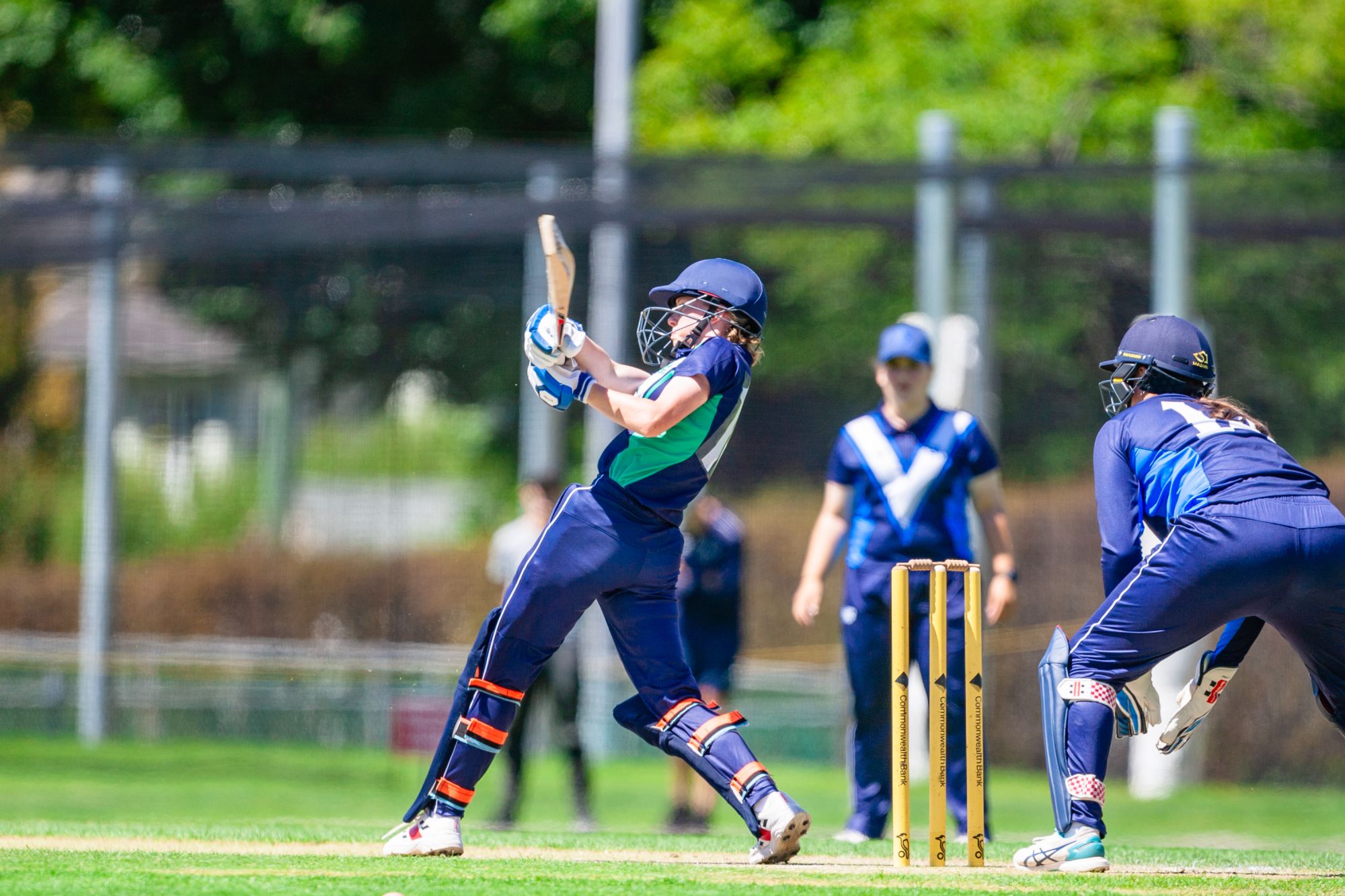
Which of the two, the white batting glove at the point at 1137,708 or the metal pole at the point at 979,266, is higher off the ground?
the metal pole at the point at 979,266

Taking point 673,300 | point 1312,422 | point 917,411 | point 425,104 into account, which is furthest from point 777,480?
point 425,104

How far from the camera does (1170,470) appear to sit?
4.95 metres

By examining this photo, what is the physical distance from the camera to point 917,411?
23.0ft

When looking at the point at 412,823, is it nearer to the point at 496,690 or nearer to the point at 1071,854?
the point at 496,690

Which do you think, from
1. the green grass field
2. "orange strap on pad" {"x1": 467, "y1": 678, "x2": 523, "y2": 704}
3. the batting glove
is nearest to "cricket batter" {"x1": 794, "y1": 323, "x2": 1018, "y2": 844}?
the green grass field

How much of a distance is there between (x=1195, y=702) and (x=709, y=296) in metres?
1.97

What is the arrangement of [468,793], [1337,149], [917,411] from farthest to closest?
1. [1337,149]
2. [917,411]
3. [468,793]

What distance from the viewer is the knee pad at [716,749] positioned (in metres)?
5.11

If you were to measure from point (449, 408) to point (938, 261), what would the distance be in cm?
406

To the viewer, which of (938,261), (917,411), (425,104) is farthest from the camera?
(425,104)

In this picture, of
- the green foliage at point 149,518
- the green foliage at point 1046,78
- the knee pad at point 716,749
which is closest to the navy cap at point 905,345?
the knee pad at point 716,749

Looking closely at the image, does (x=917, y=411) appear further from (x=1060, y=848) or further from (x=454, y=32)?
(x=454, y=32)

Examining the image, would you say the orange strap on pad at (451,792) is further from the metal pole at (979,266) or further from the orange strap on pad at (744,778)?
the metal pole at (979,266)

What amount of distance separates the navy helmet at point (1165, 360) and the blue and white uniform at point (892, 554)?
1.69 m
